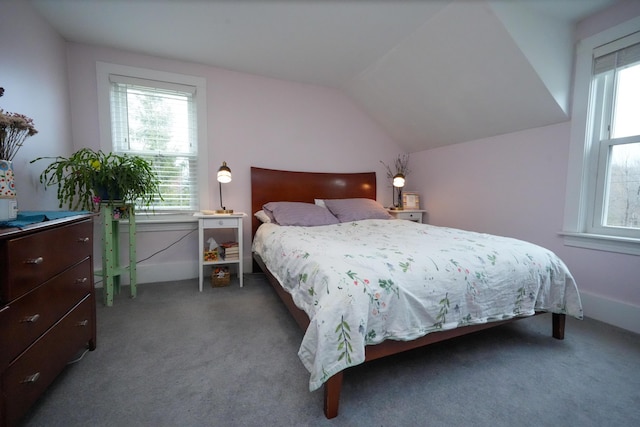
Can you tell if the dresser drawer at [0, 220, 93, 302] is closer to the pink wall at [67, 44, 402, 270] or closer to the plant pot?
the plant pot

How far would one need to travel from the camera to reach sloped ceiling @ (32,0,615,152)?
206 cm

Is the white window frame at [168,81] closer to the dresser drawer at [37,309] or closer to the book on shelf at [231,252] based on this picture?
the book on shelf at [231,252]

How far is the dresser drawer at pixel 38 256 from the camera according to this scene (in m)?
0.94

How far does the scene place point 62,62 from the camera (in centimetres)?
243

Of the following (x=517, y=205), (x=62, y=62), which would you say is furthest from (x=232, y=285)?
(x=517, y=205)

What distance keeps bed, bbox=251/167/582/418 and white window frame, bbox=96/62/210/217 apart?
133 centimetres

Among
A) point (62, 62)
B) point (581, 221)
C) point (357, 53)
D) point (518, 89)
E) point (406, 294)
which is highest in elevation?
point (357, 53)

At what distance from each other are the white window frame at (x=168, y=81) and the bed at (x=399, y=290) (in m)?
1.33

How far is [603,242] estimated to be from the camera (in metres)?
2.12

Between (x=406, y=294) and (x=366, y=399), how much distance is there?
1.76 feet

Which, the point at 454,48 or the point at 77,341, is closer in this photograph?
the point at 77,341

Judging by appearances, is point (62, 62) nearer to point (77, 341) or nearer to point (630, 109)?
point (77, 341)

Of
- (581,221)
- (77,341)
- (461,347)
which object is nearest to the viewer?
(77,341)

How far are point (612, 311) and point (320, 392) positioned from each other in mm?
2380
